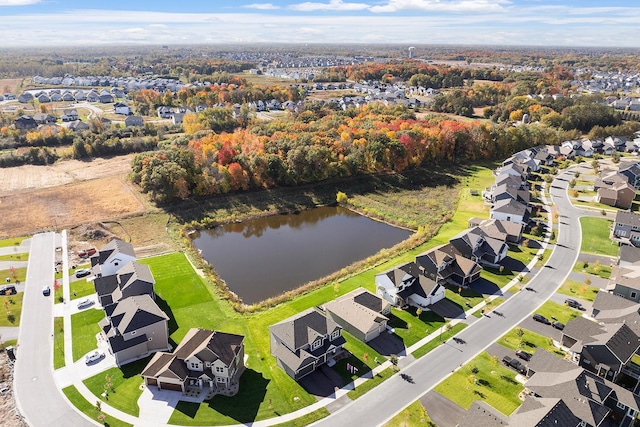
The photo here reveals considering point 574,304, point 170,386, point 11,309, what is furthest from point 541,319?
point 11,309

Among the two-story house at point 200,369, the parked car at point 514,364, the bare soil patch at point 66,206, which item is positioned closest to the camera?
the two-story house at point 200,369

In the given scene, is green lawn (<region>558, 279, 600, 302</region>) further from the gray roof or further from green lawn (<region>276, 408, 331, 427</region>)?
green lawn (<region>276, 408, 331, 427</region>)

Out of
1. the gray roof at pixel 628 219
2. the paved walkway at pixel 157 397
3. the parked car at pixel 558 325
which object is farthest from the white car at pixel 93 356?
the gray roof at pixel 628 219

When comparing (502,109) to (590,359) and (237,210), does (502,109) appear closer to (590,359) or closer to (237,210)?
(237,210)

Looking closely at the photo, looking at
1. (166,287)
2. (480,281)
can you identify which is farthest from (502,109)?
(166,287)

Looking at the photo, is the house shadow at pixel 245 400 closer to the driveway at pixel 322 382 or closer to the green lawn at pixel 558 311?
the driveway at pixel 322 382

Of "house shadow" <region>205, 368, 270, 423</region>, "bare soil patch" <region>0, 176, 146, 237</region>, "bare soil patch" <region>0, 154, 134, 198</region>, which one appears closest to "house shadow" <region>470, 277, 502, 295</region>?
"house shadow" <region>205, 368, 270, 423</region>

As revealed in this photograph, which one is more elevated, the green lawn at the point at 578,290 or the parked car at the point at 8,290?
the green lawn at the point at 578,290
